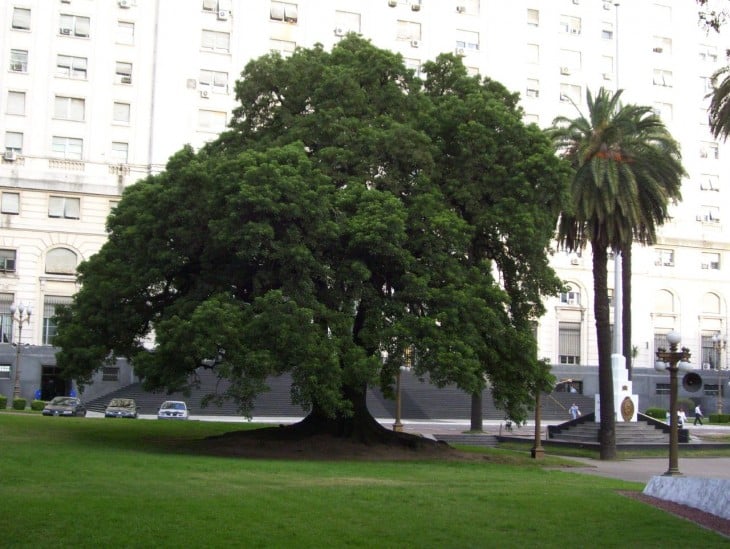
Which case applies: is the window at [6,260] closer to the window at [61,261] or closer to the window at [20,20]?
the window at [61,261]

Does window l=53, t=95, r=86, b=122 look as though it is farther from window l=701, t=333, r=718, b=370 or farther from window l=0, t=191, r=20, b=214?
window l=701, t=333, r=718, b=370

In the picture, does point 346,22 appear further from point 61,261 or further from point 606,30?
point 61,261

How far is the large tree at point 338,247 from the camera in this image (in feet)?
89.1

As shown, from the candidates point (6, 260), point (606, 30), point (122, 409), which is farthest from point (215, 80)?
point (606, 30)

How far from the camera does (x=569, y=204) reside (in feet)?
106

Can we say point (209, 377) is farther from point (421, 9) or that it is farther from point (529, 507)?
point (529, 507)

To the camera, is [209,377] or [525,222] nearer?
[525,222]

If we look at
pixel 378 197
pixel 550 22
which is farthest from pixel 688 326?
pixel 378 197

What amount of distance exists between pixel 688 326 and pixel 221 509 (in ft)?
226

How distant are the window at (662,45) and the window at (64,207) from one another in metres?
46.1

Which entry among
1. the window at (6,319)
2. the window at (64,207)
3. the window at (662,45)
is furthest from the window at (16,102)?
the window at (662,45)

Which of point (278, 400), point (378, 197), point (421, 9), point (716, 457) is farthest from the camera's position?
point (421, 9)

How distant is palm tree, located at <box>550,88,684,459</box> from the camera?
123 ft

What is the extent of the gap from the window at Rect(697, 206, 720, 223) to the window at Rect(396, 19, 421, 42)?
27660mm
